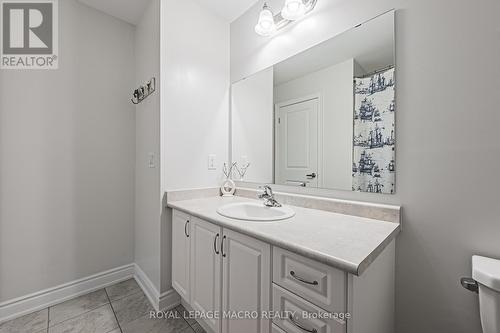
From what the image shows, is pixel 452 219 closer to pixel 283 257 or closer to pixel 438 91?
pixel 438 91

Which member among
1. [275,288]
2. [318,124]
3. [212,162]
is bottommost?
[275,288]

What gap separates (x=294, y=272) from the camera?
0.78 meters

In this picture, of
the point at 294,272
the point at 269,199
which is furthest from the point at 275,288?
the point at 269,199

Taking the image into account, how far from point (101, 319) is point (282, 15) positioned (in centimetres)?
250

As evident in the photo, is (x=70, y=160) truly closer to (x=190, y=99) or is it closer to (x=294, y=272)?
(x=190, y=99)

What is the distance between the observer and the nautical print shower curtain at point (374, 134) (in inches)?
41.9

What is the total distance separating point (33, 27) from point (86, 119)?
2.44 feet

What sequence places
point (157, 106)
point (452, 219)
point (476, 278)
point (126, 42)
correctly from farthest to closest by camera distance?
1. point (126, 42)
2. point (157, 106)
3. point (452, 219)
4. point (476, 278)

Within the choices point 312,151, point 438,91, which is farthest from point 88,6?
point 438,91

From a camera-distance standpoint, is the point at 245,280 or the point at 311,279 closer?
the point at 311,279

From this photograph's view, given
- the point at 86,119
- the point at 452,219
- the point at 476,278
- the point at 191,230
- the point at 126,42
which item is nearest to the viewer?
the point at 476,278

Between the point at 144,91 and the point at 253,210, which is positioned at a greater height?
the point at 144,91

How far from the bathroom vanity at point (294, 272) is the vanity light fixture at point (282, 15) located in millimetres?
1303

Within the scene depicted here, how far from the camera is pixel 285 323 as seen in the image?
80 cm
